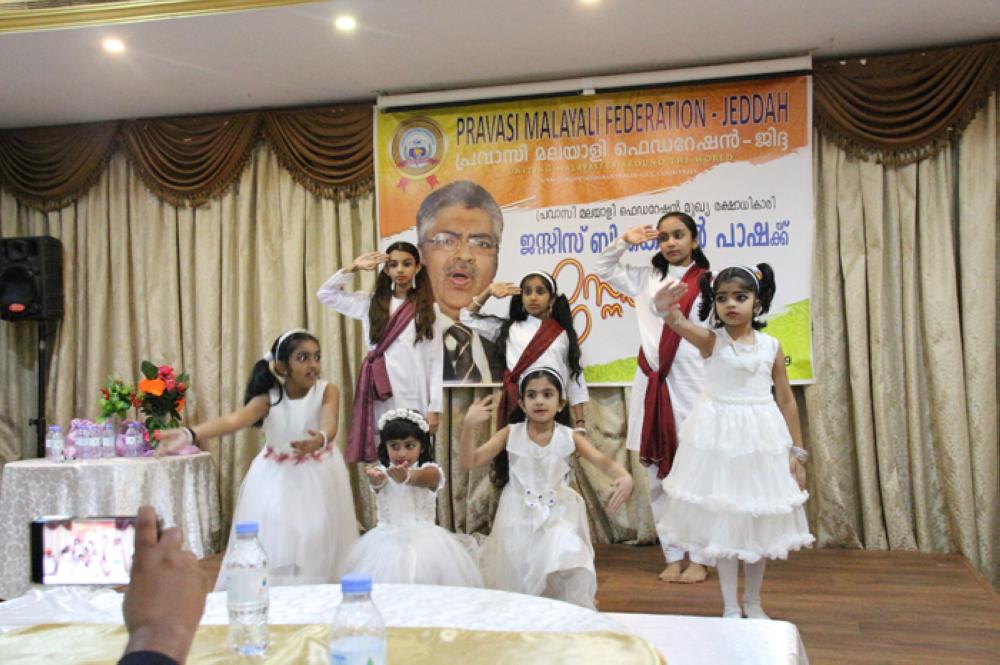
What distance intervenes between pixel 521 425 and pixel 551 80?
233cm

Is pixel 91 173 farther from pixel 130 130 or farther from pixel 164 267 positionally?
pixel 164 267

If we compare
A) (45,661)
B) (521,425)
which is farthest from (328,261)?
(45,661)

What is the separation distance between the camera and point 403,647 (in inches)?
55.9

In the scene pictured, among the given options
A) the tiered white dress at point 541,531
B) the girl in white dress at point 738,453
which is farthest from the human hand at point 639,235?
the tiered white dress at point 541,531

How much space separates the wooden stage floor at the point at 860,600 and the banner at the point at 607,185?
94 centimetres

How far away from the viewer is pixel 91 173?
18.7 ft

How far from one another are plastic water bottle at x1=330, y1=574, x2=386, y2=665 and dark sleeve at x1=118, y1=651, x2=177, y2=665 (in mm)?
343

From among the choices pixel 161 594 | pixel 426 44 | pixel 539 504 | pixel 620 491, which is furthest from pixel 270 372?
pixel 161 594

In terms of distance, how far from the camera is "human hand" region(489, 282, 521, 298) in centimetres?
457

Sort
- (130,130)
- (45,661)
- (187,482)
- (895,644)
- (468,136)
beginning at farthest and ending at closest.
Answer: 1. (130,130)
2. (468,136)
3. (187,482)
4. (895,644)
5. (45,661)

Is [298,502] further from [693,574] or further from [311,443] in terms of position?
[693,574]

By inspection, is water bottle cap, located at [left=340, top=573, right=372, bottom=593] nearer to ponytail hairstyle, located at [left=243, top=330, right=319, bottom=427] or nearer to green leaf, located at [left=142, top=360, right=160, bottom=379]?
ponytail hairstyle, located at [left=243, top=330, right=319, bottom=427]

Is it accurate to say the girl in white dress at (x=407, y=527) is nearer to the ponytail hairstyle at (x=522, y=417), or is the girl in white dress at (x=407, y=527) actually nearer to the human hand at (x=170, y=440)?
the ponytail hairstyle at (x=522, y=417)

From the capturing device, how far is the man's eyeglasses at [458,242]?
17.0ft
